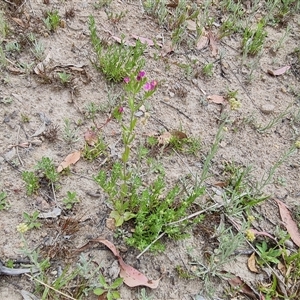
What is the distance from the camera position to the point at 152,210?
2.46 m

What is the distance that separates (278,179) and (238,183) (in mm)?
430

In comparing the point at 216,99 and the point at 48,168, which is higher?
the point at 216,99

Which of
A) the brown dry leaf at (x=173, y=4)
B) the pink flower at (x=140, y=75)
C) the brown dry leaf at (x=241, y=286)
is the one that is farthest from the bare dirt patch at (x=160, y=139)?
Answer: the pink flower at (x=140, y=75)

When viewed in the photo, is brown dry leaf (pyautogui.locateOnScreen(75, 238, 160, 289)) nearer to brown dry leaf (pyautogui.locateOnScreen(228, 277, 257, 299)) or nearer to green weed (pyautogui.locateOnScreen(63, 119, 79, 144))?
brown dry leaf (pyautogui.locateOnScreen(228, 277, 257, 299))

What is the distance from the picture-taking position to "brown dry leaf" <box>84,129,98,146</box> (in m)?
2.83

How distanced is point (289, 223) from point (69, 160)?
5.19 feet

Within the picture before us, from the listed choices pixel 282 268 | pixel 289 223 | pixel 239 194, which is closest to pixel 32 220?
pixel 239 194

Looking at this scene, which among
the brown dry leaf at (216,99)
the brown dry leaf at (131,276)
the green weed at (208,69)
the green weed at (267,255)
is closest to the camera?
the brown dry leaf at (131,276)

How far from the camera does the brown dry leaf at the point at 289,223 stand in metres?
2.65

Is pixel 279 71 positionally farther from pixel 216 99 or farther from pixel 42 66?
pixel 42 66

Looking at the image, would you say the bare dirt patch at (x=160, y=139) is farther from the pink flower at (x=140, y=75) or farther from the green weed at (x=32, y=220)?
the pink flower at (x=140, y=75)

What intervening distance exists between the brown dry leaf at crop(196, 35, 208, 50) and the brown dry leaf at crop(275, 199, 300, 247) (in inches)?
67.3

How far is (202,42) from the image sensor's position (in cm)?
379

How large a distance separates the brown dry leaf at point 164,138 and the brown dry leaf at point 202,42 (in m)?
1.18
